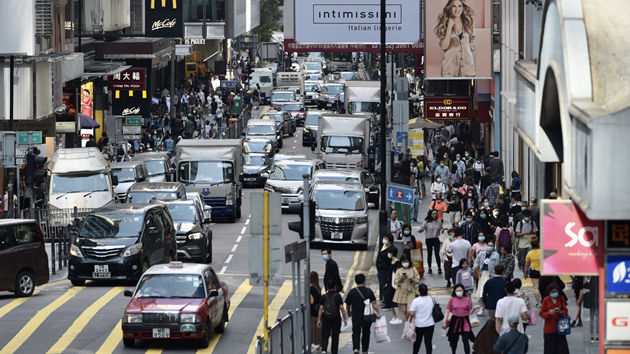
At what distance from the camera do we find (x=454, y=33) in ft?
116

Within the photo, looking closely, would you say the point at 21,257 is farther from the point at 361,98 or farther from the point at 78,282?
the point at 361,98

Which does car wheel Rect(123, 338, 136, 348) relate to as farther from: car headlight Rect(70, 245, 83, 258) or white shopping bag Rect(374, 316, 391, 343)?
car headlight Rect(70, 245, 83, 258)

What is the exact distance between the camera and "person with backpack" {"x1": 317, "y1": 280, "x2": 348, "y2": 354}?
1658 centimetres

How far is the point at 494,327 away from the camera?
49.2 ft

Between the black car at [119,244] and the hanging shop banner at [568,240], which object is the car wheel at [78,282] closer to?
the black car at [119,244]

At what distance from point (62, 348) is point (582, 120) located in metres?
10.4

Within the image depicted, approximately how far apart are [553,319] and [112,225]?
11.4 meters

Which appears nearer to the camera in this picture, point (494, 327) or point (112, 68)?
point (494, 327)

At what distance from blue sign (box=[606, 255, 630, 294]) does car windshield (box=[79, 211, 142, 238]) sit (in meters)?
14.5

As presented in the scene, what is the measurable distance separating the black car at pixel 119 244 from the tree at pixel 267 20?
107 metres

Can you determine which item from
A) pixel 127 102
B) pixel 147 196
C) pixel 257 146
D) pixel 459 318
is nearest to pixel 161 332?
pixel 459 318

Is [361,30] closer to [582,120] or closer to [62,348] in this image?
[62,348]

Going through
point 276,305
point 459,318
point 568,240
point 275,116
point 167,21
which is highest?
point 167,21

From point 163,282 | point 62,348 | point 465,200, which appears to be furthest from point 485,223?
point 62,348
